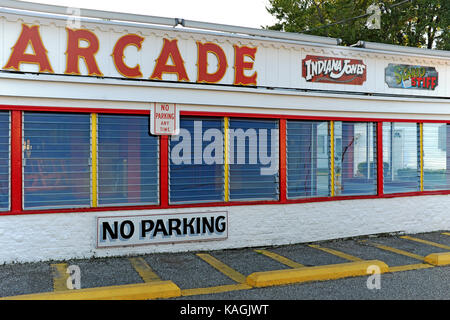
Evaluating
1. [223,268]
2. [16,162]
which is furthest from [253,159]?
[16,162]

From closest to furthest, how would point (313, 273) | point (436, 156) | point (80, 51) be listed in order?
point (313, 273) → point (80, 51) → point (436, 156)

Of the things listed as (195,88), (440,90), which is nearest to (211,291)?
(195,88)

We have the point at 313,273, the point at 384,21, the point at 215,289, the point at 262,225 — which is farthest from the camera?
the point at 384,21

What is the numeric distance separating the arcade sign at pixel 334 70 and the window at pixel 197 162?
90.0 inches

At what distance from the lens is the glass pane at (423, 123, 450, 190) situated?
34.2ft

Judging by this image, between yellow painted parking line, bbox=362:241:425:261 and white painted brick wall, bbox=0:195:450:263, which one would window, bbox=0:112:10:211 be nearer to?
white painted brick wall, bbox=0:195:450:263

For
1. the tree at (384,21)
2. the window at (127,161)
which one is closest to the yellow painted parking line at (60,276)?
the window at (127,161)

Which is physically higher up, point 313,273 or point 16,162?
point 16,162

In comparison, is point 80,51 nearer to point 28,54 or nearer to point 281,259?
point 28,54

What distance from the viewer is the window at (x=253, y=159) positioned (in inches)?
336

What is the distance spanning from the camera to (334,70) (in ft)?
30.6

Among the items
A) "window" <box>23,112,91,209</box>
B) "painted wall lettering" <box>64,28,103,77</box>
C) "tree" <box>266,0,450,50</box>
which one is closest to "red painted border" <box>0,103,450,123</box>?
"window" <box>23,112,91,209</box>

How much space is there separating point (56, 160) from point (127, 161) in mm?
1185
